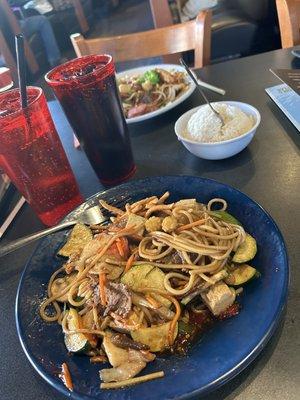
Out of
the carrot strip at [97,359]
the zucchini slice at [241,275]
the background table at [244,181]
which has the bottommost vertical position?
the background table at [244,181]

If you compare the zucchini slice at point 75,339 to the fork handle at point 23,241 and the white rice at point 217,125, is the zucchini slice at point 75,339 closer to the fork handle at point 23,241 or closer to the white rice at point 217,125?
the fork handle at point 23,241

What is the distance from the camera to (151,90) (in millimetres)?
1508

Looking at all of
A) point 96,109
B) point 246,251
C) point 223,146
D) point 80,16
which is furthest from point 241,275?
point 80,16

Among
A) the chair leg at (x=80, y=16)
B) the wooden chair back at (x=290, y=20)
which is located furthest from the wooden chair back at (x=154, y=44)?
the chair leg at (x=80, y=16)

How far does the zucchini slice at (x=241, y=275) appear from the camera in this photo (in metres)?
0.64

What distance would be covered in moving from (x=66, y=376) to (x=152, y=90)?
1205mm

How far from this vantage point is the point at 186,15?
3498 millimetres

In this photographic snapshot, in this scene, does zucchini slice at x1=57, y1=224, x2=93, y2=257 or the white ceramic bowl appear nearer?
zucchini slice at x1=57, y1=224, x2=93, y2=257

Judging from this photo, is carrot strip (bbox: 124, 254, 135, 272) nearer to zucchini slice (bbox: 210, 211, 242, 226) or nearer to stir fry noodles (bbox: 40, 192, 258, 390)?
stir fry noodles (bbox: 40, 192, 258, 390)

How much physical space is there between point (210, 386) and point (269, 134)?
79 cm

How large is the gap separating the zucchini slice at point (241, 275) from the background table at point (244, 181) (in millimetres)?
88

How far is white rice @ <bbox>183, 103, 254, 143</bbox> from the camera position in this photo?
39.0 inches

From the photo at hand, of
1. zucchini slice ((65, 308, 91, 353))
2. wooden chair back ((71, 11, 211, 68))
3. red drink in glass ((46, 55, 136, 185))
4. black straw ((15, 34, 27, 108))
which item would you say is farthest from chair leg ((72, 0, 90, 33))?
zucchini slice ((65, 308, 91, 353))

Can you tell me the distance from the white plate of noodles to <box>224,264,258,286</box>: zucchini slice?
73cm
